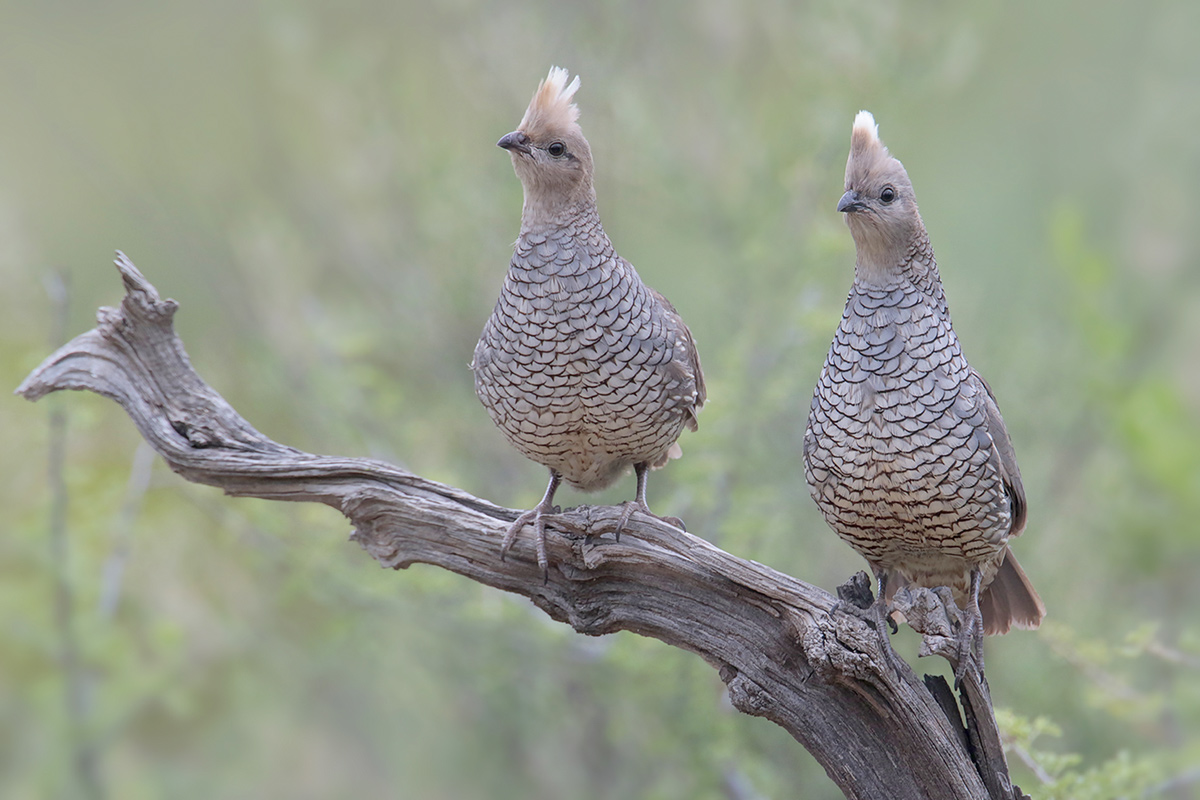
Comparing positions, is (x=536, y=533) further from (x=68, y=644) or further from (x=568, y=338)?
(x=68, y=644)

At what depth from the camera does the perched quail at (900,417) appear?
2.45 meters

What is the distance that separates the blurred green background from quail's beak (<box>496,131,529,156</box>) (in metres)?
1.97

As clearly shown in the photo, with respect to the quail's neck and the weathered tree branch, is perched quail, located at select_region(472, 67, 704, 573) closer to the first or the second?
the quail's neck

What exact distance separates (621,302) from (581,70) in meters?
3.10

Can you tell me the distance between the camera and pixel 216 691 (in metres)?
6.05

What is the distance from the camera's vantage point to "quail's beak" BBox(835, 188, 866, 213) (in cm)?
244

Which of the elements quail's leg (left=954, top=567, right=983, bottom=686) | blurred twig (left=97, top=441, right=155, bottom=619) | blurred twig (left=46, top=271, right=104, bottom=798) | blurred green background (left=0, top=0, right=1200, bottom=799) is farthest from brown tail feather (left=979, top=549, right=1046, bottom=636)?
blurred twig (left=97, top=441, right=155, bottom=619)

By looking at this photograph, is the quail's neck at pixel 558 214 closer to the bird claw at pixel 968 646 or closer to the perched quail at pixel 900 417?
the perched quail at pixel 900 417

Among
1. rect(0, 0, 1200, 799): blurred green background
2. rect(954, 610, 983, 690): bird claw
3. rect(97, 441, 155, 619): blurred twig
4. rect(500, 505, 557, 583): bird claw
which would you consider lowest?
rect(954, 610, 983, 690): bird claw

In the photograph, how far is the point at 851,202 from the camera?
2.45m

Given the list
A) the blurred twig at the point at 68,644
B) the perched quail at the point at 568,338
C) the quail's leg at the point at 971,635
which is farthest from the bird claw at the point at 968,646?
the blurred twig at the point at 68,644

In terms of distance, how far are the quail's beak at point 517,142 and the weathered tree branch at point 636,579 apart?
39.2 inches

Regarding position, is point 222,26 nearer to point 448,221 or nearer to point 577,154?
point 448,221

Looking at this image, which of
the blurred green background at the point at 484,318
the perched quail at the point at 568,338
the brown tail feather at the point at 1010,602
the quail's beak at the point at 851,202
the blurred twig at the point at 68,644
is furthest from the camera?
the blurred green background at the point at 484,318
